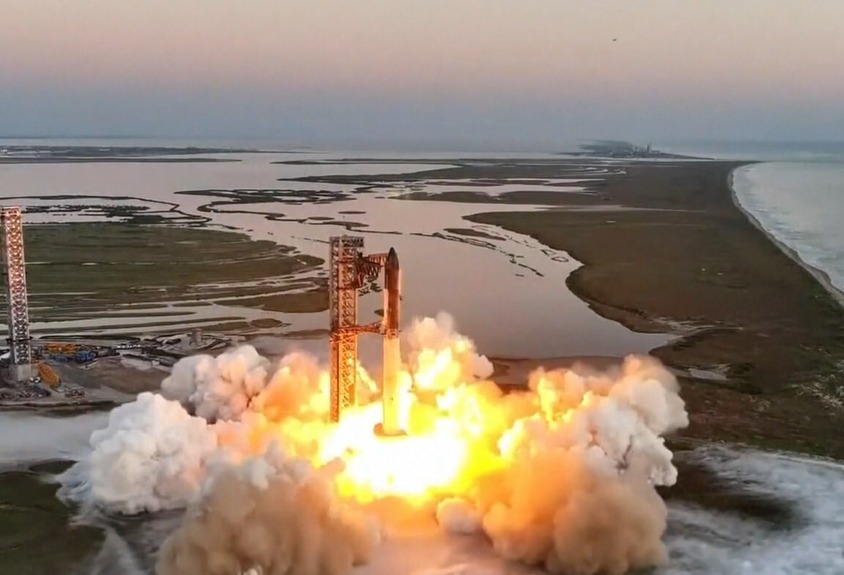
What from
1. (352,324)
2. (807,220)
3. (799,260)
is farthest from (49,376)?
(807,220)

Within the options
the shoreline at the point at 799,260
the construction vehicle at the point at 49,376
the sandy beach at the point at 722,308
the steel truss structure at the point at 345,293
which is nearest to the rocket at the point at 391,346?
the steel truss structure at the point at 345,293

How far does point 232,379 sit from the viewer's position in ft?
146

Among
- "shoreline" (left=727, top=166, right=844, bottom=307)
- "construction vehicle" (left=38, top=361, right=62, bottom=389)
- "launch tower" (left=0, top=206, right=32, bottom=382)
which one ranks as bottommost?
"construction vehicle" (left=38, top=361, right=62, bottom=389)

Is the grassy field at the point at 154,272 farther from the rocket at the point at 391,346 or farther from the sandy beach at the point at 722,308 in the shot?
the rocket at the point at 391,346

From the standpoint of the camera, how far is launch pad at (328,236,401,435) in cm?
3700

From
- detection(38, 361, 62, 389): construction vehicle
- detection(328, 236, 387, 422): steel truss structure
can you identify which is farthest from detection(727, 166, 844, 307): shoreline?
detection(38, 361, 62, 389): construction vehicle

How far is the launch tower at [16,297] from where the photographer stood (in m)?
49.9

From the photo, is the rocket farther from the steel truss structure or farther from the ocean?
the ocean

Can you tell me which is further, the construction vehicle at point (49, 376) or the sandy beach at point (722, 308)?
the construction vehicle at point (49, 376)

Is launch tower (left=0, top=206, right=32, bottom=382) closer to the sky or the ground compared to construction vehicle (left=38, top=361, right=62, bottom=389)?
closer to the sky

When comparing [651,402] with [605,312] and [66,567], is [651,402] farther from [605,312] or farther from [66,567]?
[605,312]

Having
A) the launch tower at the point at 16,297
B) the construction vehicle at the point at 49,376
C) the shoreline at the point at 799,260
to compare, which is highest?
the launch tower at the point at 16,297

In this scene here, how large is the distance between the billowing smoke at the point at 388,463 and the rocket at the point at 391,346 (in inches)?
44.5

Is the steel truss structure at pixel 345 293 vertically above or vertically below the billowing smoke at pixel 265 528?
above
